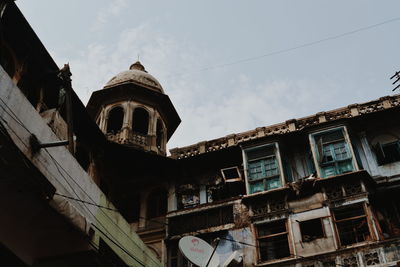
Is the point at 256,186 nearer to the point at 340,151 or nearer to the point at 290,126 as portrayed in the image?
the point at 290,126

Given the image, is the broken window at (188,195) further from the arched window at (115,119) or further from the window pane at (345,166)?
the arched window at (115,119)

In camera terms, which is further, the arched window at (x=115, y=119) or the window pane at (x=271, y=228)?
the arched window at (x=115, y=119)

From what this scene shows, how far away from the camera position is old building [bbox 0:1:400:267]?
36.3 ft

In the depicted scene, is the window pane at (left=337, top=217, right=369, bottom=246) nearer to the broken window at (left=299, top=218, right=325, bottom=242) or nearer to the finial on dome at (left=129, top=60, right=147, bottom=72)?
the broken window at (left=299, top=218, right=325, bottom=242)

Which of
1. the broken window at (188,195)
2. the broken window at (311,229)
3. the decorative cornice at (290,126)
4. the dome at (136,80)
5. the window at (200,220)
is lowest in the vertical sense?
the broken window at (311,229)

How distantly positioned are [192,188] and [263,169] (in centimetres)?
311

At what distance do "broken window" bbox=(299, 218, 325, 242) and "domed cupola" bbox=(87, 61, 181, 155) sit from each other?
9.06 metres

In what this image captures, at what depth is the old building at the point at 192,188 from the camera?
36.3 feet

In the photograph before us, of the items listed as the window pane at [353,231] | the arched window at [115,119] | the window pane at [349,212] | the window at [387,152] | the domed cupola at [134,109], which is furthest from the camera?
the arched window at [115,119]

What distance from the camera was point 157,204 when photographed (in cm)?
2078

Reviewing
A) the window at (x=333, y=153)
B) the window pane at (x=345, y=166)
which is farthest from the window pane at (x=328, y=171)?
the window pane at (x=345, y=166)

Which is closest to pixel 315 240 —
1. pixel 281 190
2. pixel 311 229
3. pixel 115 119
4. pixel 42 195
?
pixel 311 229

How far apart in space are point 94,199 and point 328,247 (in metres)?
8.10

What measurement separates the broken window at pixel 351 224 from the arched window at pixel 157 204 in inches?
Answer: 280
